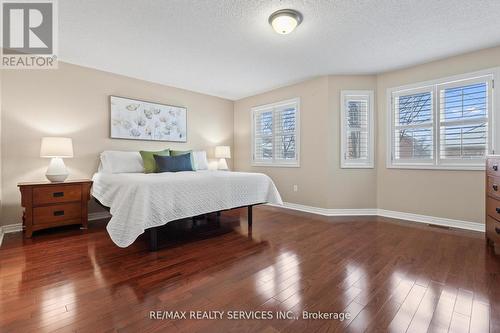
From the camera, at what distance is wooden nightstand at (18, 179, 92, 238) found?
278 centimetres

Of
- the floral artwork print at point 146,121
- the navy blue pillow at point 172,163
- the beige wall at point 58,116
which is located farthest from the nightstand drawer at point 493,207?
the beige wall at point 58,116

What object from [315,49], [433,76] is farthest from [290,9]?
[433,76]

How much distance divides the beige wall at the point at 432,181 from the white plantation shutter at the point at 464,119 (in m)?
0.20

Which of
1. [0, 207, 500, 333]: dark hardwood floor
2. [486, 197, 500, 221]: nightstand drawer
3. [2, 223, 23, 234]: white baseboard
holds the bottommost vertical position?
[0, 207, 500, 333]: dark hardwood floor

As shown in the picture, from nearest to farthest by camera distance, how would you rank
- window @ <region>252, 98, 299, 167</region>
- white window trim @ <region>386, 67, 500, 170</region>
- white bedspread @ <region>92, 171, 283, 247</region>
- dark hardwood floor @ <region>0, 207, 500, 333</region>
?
dark hardwood floor @ <region>0, 207, 500, 333</region> → white bedspread @ <region>92, 171, 283, 247</region> → white window trim @ <region>386, 67, 500, 170</region> → window @ <region>252, 98, 299, 167</region>

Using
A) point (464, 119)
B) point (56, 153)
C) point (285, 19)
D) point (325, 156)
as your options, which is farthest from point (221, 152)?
point (464, 119)

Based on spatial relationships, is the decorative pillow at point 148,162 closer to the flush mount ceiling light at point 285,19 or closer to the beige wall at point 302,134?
the beige wall at point 302,134

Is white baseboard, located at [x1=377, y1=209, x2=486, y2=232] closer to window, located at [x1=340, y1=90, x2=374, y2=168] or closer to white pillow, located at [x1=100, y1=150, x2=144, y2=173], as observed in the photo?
window, located at [x1=340, y1=90, x2=374, y2=168]

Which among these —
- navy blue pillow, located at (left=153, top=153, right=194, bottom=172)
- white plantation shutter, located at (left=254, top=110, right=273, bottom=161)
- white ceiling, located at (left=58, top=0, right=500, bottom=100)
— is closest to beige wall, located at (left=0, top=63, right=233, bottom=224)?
white ceiling, located at (left=58, top=0, right=500, bottom=100)

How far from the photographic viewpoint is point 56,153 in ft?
9.82

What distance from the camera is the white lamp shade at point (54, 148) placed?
2964 mm

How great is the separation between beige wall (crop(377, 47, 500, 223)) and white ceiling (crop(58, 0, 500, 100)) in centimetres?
18

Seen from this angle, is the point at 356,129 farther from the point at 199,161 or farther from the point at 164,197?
the point at 164,197

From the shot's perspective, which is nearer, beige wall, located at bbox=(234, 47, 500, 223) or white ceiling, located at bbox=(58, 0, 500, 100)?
white ceiling, located at bbox=(58, 0, 500, 100)
